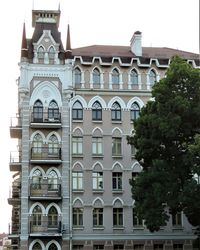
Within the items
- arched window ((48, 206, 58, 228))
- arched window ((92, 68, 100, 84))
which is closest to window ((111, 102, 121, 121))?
arched window ((92, 68, 100, 84))

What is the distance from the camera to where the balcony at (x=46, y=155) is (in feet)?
141

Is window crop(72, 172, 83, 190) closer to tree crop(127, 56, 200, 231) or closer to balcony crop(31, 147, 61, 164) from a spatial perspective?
balcony crop(31, 147, 61, 164)

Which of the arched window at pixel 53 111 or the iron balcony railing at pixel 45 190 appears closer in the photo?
the iron balcony railing at pixel 45 190

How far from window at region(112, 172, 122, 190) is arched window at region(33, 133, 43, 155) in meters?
6.09

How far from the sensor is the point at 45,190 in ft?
141

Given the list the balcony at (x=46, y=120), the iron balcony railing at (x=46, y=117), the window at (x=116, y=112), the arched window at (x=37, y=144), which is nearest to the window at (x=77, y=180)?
the arched window at (x=37, y=144)

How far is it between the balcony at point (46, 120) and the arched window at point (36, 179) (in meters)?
3.48

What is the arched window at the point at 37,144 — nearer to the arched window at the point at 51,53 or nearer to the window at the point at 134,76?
the arched window at the point at 51,53

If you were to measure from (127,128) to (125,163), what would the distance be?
Answer: 110 inches

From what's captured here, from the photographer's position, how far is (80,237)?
42750 millimetres

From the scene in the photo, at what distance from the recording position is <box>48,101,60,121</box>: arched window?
4431 cm

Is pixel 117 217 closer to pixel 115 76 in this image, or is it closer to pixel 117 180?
pixel 117 180

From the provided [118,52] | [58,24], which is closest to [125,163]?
[118,52]

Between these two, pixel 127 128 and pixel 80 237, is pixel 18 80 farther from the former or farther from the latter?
pixel 80 237
